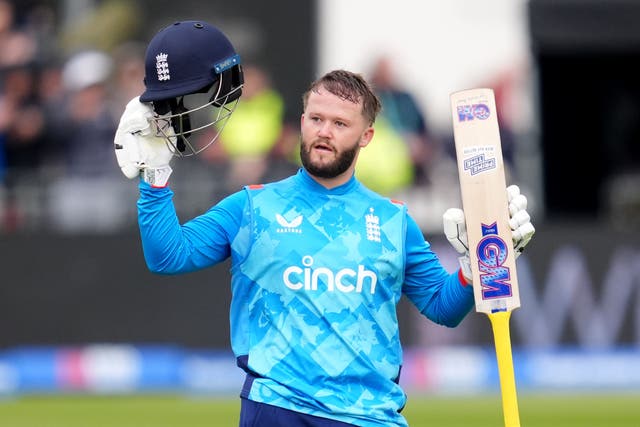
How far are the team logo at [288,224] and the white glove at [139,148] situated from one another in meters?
0.39

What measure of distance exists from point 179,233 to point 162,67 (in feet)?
1.69

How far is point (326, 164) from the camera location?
4719mm

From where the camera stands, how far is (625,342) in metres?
12.9

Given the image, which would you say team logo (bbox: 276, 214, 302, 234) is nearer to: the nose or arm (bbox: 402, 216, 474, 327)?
the nose

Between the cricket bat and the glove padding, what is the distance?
0.08 ft

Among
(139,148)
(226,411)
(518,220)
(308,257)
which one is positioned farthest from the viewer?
(226,411)

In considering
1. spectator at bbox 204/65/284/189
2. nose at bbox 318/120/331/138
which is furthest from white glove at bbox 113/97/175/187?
spectator at bbox 204/65/284/189

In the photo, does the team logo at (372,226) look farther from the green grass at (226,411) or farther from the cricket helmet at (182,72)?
→ the green grass at (226,411)

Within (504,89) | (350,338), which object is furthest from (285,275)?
(504,89)

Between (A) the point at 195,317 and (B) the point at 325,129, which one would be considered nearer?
(B) the point at 325,129

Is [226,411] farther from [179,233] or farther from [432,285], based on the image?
[179,233]

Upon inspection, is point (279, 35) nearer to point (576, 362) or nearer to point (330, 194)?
point (576, 362)

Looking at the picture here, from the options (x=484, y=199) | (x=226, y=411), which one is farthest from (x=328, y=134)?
(x=226, y=411)

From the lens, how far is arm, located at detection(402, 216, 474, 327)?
487cm
